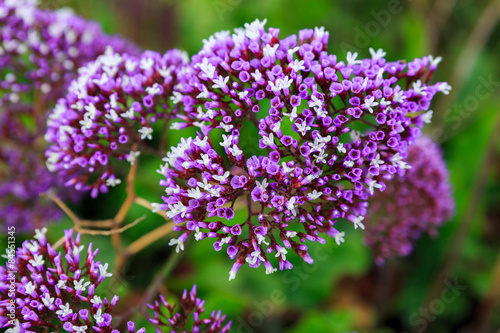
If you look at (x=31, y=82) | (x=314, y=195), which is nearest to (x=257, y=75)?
(x=314, y=195)

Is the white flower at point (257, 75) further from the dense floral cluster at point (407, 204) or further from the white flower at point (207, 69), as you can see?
the dense floral cluster at point (407, 204)

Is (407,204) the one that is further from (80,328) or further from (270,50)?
(80,328)

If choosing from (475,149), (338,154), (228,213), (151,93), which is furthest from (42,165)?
(475,149)

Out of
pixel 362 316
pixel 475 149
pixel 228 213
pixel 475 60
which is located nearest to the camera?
pixel 228 213

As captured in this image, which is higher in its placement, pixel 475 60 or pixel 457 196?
pixel 475 60

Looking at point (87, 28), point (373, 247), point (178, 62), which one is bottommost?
point (373, 247)

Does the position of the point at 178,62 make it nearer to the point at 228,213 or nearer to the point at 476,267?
the point at 228,213

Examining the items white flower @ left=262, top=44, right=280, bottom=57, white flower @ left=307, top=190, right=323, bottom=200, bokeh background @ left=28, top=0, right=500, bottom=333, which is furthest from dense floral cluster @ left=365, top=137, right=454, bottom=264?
white flower @ left=262, top=44, right=280, bottom=57
